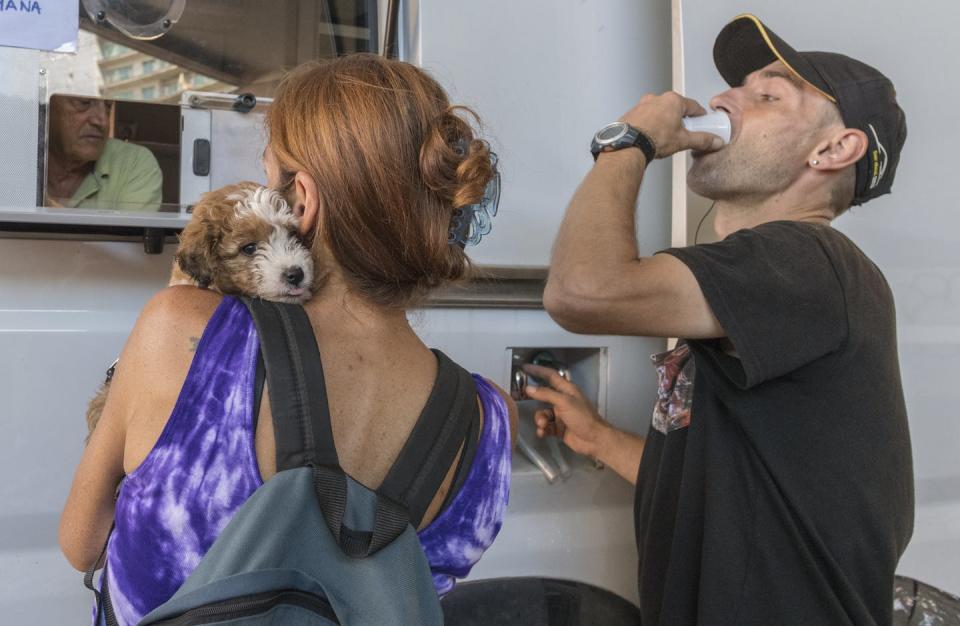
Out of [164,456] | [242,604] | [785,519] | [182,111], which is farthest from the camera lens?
[182,111]

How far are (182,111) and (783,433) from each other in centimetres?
136

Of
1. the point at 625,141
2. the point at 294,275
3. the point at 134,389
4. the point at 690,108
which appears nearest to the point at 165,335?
the point at 134,389

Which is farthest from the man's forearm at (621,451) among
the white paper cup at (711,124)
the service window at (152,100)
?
the service window at (152,100)

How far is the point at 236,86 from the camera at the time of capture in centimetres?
186

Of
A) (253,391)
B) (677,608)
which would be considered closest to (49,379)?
(253,391)

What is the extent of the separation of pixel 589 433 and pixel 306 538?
0.98 meters

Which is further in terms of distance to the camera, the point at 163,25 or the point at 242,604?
the point at 163,25

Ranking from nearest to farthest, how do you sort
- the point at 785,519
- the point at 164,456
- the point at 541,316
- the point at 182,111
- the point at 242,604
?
the point at 242,604
the point at 164,456
the point at 785,519
the point at 182,111
the point at 541,316

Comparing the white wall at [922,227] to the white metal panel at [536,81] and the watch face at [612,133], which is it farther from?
the watch face at [612,133]

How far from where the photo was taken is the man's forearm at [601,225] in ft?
4.25

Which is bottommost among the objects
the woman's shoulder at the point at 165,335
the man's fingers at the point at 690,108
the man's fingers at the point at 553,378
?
the man's fingers at the point at 553,378

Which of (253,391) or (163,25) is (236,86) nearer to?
(163,25)

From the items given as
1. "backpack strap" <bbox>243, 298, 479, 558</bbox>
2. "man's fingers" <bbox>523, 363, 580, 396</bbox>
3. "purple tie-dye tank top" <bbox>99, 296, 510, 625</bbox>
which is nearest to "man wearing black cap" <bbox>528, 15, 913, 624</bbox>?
"man's fingers" <bbox>523, 363, 580, 396</bbox>

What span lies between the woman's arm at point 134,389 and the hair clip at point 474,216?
371mm
